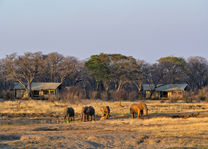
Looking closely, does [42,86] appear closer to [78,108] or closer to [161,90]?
[161,90]

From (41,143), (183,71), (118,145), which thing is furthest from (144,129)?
(183,71)

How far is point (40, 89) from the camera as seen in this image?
56281mm

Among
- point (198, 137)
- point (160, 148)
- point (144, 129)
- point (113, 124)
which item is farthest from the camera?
point (113, 124)

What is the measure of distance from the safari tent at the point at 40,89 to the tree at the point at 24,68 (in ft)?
4.37

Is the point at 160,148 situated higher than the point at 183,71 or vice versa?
the point at 183,71

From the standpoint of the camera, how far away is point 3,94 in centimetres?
5328

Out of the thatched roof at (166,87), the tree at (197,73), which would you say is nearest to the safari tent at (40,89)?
the thatched roof at (166,87)

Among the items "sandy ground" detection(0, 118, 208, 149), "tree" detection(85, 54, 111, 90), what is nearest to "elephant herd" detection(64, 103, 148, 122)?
"sandy ground" detection(0, 118, 208, 149)

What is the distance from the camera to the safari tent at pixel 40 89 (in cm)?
5581

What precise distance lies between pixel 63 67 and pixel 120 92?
18968mm

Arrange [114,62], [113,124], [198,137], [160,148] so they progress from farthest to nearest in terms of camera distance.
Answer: [114,62], [113,124], [198,137], [160,148]

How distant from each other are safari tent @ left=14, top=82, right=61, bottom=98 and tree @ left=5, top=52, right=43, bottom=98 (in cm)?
133

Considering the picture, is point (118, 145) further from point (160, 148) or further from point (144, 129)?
point (144, 129)

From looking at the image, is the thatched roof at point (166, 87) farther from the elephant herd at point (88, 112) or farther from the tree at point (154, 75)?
the elephant herd at point (88, 112)
